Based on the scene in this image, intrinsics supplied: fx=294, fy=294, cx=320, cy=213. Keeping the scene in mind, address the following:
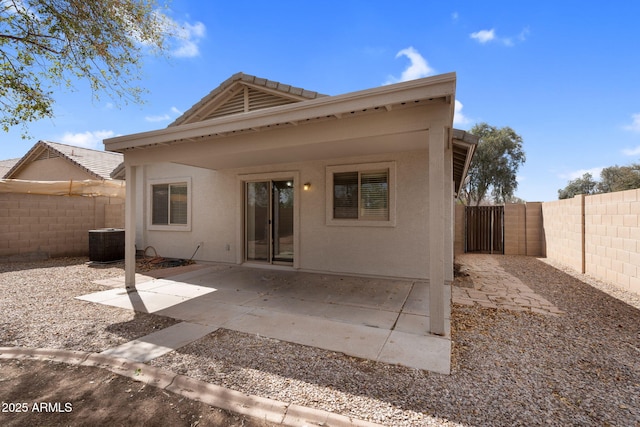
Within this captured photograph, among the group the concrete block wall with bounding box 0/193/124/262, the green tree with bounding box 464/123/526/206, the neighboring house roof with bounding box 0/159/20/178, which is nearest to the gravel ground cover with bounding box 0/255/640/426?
the concrete block wall with bounding box 0/193/124/262

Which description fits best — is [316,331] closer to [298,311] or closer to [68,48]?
[298,311]

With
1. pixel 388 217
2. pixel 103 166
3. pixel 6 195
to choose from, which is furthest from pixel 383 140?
pixel 103 166

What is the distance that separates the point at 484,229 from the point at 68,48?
13591mm

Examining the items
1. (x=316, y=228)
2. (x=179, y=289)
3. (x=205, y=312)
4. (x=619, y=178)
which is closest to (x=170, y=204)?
(x=179, y=289)

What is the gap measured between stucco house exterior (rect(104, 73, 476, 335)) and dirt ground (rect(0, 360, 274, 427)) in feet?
9.43

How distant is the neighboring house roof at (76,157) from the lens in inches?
573

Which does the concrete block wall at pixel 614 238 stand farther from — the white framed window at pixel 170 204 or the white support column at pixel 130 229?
the white framed window at pixel 170 204

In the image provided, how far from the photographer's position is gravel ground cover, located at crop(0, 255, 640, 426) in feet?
7.59

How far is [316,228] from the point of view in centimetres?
737

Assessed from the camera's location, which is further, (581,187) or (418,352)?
(581,187)

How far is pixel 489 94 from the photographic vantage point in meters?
13.6

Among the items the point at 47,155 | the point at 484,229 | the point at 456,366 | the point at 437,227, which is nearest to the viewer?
the point at 456,366

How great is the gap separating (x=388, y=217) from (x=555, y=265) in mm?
6148

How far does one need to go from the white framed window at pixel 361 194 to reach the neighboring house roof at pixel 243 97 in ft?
7.20
